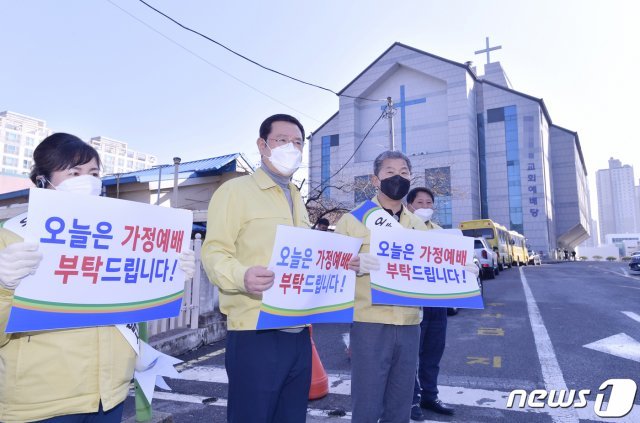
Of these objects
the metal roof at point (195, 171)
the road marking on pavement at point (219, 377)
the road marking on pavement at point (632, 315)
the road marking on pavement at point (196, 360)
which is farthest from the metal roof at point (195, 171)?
the road marking on pavement at point (632, 315)

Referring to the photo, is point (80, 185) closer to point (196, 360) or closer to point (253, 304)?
Result: point (253, 304)

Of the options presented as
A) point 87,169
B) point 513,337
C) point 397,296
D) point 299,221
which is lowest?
point 513,337

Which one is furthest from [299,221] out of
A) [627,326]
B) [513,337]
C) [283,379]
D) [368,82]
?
[368,82]

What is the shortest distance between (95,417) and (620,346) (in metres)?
7.01

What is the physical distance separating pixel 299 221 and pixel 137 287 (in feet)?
3.06

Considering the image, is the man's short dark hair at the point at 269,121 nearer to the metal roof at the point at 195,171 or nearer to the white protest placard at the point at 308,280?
the white protest placard at the point at 308,280

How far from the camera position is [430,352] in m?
3.86

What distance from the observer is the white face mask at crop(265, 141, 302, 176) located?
2283 millimetres

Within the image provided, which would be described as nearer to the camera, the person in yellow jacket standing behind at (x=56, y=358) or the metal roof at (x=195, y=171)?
the person in yellow jacket standing behind at (x=56, y=358)

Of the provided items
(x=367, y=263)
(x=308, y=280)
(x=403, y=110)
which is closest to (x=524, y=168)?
(x=403, y=110)

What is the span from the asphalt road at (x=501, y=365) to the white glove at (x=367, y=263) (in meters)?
1.82

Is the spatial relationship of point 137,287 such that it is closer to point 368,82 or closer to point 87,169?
point 87,169

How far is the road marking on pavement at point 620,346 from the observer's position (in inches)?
212

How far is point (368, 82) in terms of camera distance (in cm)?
4575
